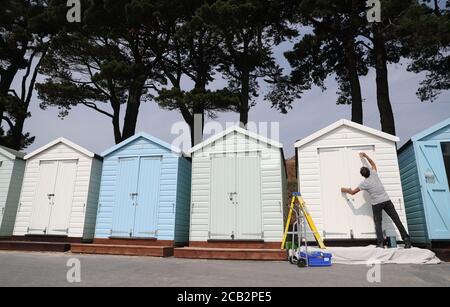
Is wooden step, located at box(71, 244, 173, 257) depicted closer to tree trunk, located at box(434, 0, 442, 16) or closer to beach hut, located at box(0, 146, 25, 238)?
beach hut, located at box(0, 146, 25, 238)

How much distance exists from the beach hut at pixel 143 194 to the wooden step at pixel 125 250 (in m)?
0.93

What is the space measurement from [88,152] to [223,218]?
4794 millimetres

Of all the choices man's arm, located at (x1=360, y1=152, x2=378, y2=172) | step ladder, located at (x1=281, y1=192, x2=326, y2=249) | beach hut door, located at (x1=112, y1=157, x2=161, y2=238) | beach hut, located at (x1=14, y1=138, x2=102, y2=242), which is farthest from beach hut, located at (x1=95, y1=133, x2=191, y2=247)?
man's arm, located at (x1=360, y1=152, x2=378, y2=172)

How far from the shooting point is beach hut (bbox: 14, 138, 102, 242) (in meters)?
9.66

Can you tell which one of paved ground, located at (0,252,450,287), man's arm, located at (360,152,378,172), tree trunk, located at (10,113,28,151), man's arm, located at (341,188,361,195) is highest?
tree trunk, located at (10,113,28,151)

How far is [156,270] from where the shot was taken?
5324 mm

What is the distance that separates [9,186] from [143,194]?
15.9 ft

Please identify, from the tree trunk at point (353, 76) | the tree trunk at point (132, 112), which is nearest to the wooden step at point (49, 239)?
the tree trunk at point (132, 112)

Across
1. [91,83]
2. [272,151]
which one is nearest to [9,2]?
[91,83]

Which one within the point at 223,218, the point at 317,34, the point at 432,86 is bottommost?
the point at 223,218

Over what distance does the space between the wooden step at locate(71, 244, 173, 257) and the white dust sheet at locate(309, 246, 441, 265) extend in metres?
3.84

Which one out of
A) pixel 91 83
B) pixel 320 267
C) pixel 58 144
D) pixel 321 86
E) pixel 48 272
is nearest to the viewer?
pixel 48 272

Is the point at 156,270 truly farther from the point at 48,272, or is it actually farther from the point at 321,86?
the point at 321,86

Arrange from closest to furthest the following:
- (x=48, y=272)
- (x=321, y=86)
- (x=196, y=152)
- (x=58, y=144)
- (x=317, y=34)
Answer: (x=48, y=272)
(x=196, y=152)
(x=58, y=144)
(x=317, y=34)
(x=321, y=86)
